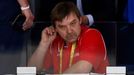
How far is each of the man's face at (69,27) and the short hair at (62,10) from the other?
2 cm

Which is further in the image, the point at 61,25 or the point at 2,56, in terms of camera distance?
the point at 2,56

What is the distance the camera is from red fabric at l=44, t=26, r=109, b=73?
2762 mm

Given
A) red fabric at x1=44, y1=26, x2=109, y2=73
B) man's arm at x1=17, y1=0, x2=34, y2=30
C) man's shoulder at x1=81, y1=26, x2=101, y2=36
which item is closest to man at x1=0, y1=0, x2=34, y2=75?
man's arm at x1=17, y1=0, x2=34, y2=30

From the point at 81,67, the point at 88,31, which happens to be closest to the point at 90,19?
the point at 88,31

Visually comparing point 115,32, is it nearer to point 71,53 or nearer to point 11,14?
point 71,53

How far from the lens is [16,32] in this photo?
2920 millimetres

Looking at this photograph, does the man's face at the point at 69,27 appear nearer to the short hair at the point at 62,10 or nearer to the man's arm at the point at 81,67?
the short hair at the point at 62,10

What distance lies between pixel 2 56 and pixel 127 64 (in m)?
0.83

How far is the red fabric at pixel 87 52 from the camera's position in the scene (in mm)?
2762

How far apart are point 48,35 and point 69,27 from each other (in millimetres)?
192

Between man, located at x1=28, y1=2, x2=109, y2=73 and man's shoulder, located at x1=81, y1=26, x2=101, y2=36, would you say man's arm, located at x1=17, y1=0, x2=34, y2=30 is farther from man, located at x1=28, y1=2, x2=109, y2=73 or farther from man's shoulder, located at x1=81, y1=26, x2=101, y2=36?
man's shoulder, located at x1=81, y1=26, x2=101, y2=36

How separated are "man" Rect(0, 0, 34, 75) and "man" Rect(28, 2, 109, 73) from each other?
13cm

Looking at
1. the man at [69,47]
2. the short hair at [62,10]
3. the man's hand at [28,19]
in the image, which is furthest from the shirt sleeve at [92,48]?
the man's hand at [28,19]

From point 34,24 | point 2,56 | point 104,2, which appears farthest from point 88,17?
point 2,56
